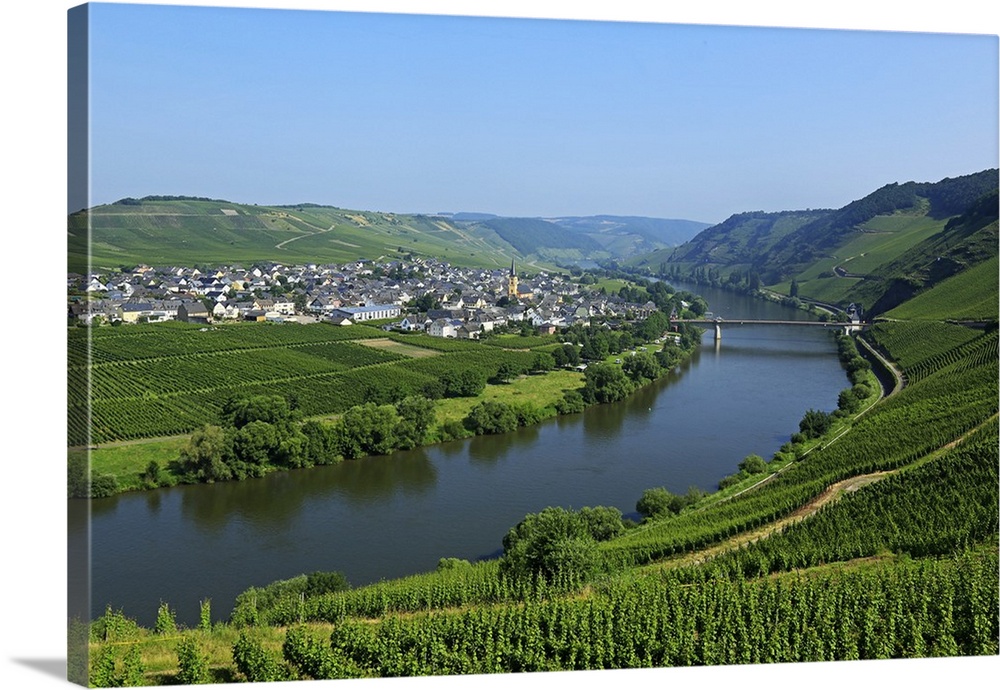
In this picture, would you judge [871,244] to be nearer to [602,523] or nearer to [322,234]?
[602,523]

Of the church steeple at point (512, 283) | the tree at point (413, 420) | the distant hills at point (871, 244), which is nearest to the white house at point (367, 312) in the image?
the tree at point (413, 420)

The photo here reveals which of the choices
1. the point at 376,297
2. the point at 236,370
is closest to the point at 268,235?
the point at 376,297

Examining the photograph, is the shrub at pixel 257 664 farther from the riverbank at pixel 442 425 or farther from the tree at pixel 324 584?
the tree at pixel 324 584

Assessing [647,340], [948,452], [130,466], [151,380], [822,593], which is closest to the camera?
[822,593]

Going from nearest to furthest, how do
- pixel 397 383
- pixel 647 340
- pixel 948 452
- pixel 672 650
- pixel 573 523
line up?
pixel 672 650, pixel 573 523, pixel 948 452, pixel 397 383, pixel 647 340

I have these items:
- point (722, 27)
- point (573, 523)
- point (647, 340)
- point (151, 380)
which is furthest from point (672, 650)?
point (647, 340)

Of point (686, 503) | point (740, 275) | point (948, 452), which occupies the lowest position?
point (686, 503)

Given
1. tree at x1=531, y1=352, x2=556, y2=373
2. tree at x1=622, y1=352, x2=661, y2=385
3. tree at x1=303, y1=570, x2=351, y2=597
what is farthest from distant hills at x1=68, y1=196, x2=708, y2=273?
tree at x1=303, y1=570, x2=351, y2=597

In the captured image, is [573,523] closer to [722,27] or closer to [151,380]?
[722,27]
